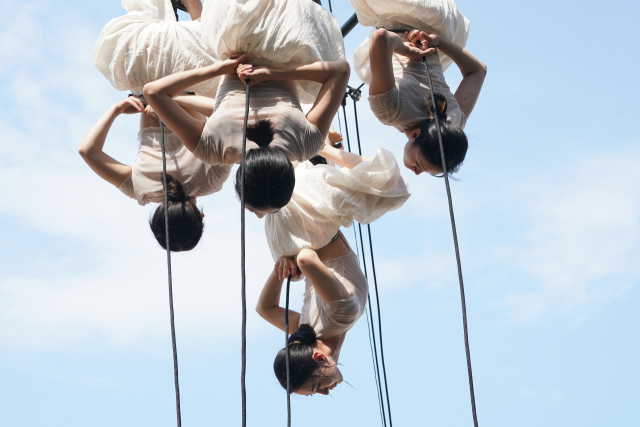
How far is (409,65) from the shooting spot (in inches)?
138

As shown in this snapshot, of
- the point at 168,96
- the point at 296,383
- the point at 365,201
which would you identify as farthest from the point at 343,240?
the point at 168,96

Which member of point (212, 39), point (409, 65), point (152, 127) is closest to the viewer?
point (212, 39)

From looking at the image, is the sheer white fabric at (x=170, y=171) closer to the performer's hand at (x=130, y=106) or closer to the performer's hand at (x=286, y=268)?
the performer's hand at (x=130, y=106)

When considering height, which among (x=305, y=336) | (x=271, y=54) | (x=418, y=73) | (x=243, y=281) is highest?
(x=418, y=73)

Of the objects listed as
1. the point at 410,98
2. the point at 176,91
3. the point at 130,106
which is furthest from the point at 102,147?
the point at 410,98

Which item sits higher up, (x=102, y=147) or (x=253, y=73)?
(x=102, y=147)

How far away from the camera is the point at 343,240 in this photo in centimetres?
390

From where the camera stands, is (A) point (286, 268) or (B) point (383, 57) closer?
(B) point (383, 57)

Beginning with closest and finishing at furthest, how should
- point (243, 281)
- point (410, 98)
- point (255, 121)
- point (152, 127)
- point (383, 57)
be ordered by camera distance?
point (243, 281) → point (255, 121) → point (383, 57) → point (410, 98) → point (152, 127)

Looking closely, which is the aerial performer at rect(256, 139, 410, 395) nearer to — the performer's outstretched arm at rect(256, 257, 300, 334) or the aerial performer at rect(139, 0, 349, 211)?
the performer's outstretched arm at rect(256, 257, 300, 334)

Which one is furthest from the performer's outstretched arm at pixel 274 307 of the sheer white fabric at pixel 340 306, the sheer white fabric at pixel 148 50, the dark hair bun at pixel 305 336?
the sheer white fabric at pixel 148 50

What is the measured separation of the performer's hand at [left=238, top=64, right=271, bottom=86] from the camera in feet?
9.54

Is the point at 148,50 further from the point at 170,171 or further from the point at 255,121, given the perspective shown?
the point at 255,121

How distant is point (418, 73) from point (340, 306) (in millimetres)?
1003
